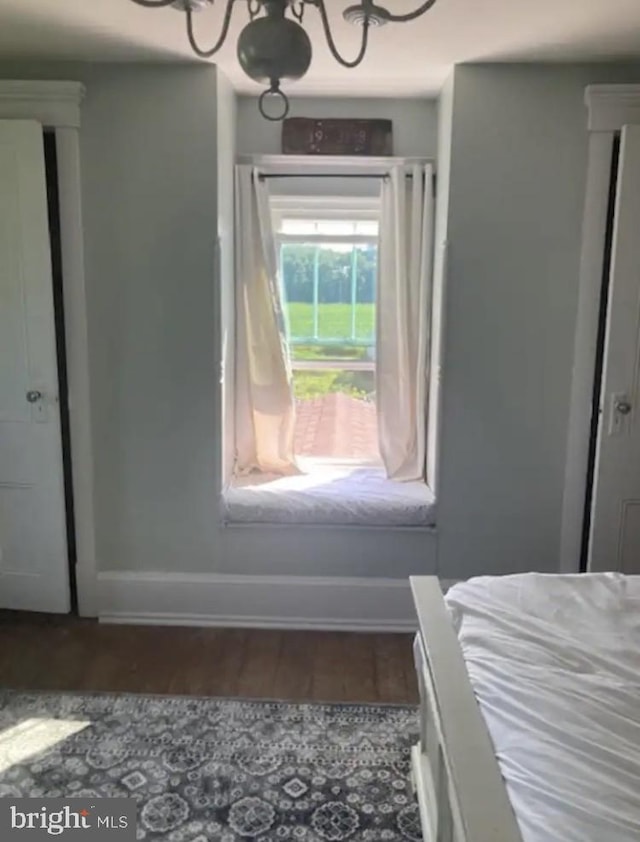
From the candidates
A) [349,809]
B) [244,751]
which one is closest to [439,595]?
[349,809]

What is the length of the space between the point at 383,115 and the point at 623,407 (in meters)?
1.71

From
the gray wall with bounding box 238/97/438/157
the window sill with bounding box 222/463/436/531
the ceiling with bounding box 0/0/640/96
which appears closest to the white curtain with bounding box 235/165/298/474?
the gray wall with bounding box 238/97/438/157

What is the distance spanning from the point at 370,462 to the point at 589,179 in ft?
5.36

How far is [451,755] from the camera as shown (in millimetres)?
1300

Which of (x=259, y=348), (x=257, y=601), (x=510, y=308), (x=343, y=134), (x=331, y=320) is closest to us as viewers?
(x=510, y=308)

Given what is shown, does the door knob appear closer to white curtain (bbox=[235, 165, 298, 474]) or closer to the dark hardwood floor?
the dark hardwood floor

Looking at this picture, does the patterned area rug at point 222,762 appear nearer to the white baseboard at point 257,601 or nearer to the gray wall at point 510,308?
the white baseboard at point 257,601

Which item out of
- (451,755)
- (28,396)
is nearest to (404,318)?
(28,396)

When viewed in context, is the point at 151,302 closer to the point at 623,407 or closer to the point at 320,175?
the point at 320,175

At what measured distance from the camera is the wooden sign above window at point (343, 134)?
327 centimetres

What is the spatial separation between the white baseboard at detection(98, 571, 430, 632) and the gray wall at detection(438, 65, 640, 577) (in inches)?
13.1

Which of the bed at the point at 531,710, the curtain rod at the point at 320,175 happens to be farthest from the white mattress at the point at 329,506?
the curtain rod at the point at 320,175

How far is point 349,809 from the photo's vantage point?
79.4 inches

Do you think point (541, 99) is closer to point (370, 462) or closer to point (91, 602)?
point (370, 462)
